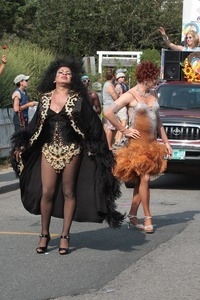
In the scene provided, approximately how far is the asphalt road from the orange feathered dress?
74 cm

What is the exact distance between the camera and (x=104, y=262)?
26.0 feet

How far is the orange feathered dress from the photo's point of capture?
370 inches

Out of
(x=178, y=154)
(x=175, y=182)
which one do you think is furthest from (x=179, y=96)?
(x=178, y=154)

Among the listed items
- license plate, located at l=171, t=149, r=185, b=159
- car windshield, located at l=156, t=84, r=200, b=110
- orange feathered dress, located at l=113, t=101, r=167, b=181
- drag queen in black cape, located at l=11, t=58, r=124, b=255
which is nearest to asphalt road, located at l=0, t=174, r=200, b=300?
drag queen in black cape, located at l=11, t=58, r=124, b=255

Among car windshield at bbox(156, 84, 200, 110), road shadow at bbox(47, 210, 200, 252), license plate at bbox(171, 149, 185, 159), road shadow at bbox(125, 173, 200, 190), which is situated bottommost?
road shadow at bbox(125, 173, 200, 190)

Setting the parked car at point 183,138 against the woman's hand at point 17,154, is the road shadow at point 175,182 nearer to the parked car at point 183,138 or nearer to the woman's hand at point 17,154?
the parked car at point 183,138

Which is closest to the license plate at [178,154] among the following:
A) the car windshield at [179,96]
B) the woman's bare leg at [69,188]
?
the car windshield at [179,96]

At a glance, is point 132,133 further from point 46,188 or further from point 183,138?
point 183,138

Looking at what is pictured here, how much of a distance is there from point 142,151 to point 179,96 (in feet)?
18.4

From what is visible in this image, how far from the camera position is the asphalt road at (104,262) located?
6879 millimetres

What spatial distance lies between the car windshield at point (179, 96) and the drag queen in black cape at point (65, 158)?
6.42 metres

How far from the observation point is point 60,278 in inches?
287

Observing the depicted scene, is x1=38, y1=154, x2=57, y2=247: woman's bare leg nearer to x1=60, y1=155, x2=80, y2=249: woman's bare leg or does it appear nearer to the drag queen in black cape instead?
the drag queen in black cape

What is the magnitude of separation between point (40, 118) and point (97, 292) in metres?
2.03
